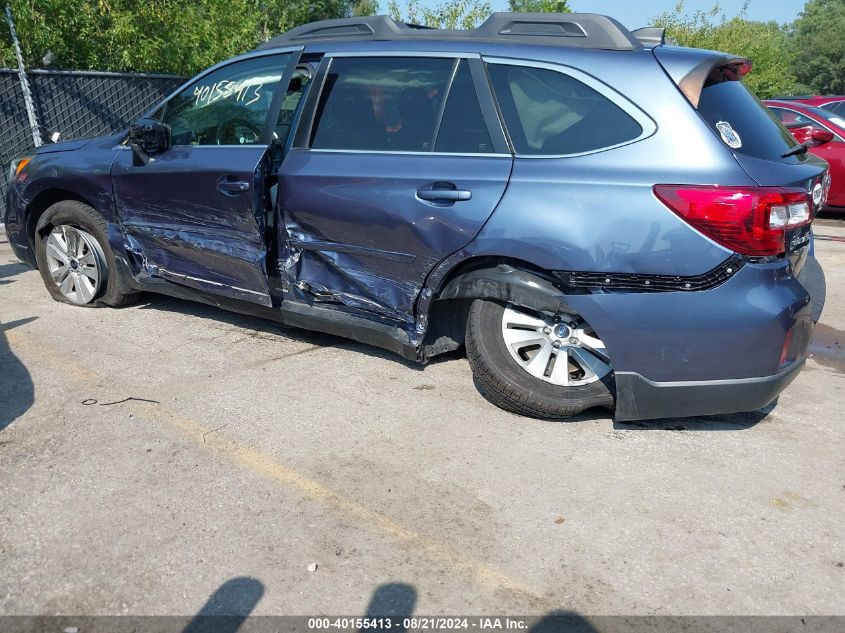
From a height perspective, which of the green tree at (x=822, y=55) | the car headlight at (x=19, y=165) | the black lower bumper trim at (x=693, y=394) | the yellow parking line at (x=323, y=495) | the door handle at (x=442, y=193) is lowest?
the green tree at (x=822, y=55)

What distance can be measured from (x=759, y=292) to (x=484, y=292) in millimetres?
Answer: 1246

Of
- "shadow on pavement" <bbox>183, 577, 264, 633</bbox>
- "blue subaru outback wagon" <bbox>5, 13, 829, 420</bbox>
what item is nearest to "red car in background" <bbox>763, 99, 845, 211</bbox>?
"blue subaru outback wagon" <bbox>5, 13, 829, 420</bbox>

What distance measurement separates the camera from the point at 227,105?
15.8ft

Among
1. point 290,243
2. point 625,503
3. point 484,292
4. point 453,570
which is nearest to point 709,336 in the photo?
point 625,503

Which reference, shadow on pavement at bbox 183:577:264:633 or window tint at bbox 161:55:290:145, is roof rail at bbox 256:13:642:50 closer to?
window tint at bbox 161:55:290:145

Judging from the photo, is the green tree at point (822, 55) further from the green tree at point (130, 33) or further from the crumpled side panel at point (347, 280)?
the crumpled side panel at point (347, 280)

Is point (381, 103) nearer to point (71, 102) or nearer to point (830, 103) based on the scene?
point (71, 102)

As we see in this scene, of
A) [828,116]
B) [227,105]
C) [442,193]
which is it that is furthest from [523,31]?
[828,116]

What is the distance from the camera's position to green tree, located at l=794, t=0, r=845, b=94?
50594 mm

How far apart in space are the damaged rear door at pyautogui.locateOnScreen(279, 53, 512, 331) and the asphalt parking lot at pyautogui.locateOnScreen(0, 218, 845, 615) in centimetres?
64

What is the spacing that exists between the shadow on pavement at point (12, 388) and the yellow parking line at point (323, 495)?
9.0 inches

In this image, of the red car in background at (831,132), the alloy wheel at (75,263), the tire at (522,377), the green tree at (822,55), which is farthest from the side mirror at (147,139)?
the green tree at (822,55)

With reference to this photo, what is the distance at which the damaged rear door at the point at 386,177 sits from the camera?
12.4 feet

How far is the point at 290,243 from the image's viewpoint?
4.39 meters
